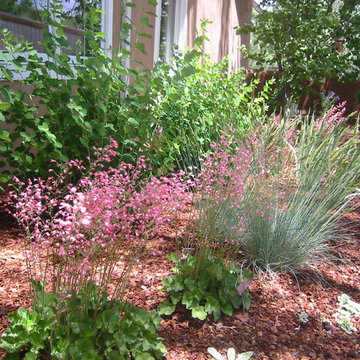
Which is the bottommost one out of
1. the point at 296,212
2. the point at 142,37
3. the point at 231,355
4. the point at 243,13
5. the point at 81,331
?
the point at 231,355

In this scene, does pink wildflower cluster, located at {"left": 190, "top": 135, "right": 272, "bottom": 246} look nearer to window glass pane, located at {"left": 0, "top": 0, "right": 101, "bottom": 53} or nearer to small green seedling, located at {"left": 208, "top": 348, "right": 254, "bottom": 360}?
small green seedling, located at {"left": 208, "top": 348, "right": 254, "bottom": 360}

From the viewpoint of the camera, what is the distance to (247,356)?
1980 mm

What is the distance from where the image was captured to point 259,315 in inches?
97.1

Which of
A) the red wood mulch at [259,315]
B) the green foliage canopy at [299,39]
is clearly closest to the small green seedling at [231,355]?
the red wood mulch at [259,315]

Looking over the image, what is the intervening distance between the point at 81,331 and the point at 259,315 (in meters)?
1.12

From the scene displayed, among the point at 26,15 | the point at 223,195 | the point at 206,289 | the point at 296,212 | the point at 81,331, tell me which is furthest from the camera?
the point at 26,15

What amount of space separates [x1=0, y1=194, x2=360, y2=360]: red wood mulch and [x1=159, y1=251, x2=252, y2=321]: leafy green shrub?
8cm

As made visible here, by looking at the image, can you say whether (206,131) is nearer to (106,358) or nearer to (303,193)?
(303,193)

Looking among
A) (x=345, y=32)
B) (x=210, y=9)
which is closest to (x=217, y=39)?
(x=210, y=9)

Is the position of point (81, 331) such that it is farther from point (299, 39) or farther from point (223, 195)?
point (299, 39)

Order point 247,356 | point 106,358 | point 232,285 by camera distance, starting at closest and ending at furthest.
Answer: point 106,358 → point 247,356 → point 232,285

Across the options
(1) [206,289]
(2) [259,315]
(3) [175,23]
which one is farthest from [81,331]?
(3) [175,23]

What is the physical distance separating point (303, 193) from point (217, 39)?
6.11 metres

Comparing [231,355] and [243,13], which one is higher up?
[243,13]
